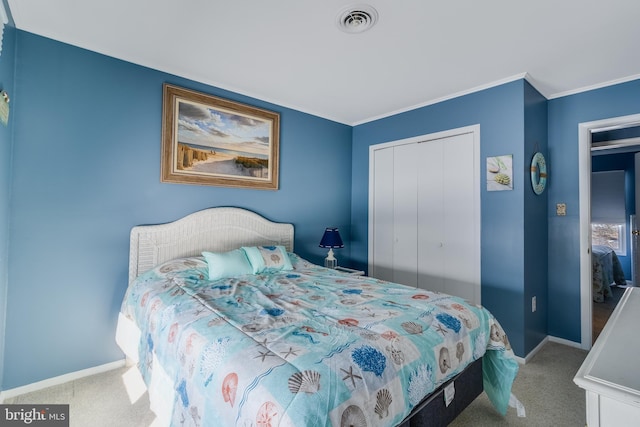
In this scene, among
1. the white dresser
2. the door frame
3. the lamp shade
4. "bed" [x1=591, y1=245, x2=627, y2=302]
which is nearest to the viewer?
the white dresser

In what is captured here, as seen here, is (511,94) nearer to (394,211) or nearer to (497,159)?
(497,159)

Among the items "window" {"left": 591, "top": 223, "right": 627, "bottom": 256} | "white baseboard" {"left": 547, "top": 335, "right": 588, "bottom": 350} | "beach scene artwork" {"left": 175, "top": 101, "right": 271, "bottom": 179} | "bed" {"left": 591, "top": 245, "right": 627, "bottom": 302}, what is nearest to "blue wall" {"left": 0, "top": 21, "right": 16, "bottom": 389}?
"beach scene artwork" {"left": 175, "top": 101, "right": 271, "bottom": 179}

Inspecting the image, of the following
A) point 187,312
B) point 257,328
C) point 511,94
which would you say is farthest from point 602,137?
point 187,312

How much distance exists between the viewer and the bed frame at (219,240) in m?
1.66

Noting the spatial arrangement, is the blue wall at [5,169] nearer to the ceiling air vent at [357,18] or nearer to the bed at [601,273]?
the ceiling air vent at [357,18]

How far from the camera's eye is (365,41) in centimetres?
218

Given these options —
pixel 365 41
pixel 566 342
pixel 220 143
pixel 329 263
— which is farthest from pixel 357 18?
pixel 566 342

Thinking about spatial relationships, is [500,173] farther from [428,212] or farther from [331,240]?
[331,240]

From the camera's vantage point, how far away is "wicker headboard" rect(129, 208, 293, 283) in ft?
8.09

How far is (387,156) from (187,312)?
2.94 metres

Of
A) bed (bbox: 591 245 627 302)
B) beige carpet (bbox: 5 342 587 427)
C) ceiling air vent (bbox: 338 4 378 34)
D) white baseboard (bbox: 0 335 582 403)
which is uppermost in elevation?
ceiling air vent (bbox: 338 4 378 34)

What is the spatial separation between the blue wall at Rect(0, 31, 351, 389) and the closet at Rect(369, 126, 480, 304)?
226 centimetres

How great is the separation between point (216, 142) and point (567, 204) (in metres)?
3.51

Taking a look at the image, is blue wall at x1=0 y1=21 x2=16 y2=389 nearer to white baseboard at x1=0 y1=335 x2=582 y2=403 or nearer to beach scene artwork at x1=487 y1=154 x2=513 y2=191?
white baseboard at x1=0 y1=335 x2=582 y2=403
